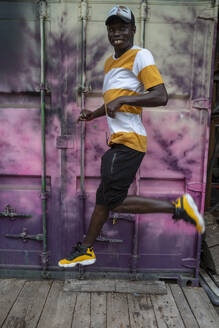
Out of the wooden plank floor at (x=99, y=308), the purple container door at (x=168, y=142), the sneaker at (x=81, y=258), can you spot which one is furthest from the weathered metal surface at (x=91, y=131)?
the sneaker at (x=81, y=258)

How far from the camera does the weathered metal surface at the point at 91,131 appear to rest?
8.04 ft

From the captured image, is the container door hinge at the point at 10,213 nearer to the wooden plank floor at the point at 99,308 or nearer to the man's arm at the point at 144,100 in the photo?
the wooden plank floor at the point at 99,308

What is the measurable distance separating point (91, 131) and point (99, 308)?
1673 millimetres

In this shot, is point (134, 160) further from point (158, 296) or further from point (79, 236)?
point (158, 296)

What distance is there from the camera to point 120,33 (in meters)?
1.75

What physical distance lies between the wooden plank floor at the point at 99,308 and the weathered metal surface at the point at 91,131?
0.97 feet

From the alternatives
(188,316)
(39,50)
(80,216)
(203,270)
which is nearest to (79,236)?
(80,216)

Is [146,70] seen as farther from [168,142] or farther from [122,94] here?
[168,142]

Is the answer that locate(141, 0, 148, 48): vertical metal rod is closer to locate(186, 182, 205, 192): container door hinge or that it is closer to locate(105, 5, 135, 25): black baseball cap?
locate(105, 5, 135, 25): black baseball cap

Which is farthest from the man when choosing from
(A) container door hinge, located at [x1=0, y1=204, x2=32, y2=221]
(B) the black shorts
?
(A) container door hinge, located at [x1=0, y1=204, x2=32, y2=221]

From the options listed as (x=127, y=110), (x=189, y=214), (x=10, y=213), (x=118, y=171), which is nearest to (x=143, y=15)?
(x=127, y=110)

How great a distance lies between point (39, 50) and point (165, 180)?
1838 millimetres

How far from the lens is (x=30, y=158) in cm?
264

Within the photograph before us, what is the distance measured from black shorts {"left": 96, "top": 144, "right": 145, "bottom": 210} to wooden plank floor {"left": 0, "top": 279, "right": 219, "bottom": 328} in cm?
107
